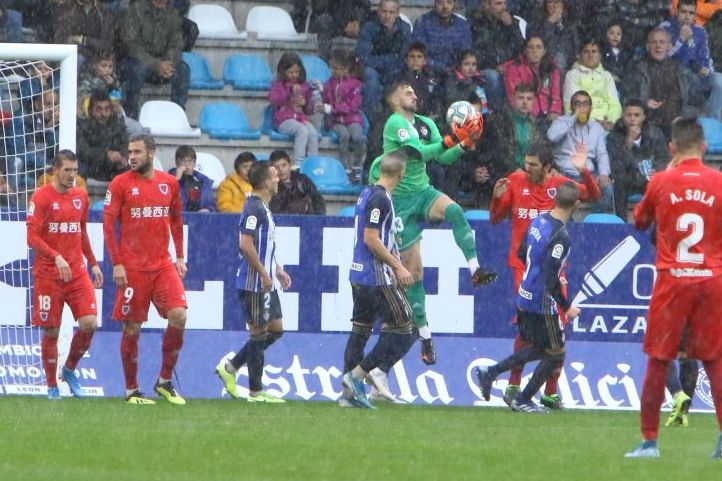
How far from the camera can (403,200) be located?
14000mm

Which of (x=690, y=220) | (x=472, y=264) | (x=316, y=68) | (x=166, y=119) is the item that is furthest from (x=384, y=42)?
(x=690, y=220)

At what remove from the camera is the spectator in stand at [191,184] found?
54.2ft

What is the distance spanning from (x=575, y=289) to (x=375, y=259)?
3.70 meters

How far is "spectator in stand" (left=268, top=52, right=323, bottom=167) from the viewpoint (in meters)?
18.5

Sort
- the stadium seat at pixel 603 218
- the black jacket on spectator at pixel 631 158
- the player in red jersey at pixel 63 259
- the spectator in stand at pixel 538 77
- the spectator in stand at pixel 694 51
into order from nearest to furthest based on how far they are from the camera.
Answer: the player in red jersey at pixel 63 259
the stadium seat at pixel 603 218
the black jacket on spectator at pixel 631 158
the spectator in stand at pixel 538 77
the spectator in stand at pixel 694 51

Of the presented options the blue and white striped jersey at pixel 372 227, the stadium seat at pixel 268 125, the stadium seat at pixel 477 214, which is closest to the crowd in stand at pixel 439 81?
the stadium seat at pixel 268 125

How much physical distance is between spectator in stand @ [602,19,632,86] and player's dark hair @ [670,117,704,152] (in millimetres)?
11179

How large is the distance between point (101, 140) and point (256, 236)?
4039 mm

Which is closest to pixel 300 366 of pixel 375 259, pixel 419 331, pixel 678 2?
pixel 419 331

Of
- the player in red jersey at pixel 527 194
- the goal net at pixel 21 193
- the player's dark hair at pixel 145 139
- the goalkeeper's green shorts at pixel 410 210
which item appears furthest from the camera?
the goal net at pixel 21 193

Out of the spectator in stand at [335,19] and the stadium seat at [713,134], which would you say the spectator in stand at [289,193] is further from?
the stadium seat at [713,134]

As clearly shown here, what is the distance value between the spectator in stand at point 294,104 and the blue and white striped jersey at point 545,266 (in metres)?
5.96

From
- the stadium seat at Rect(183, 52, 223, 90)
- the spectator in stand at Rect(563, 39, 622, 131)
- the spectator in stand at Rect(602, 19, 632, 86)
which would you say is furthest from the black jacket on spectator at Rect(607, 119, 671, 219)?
the stadium seat at Rect(183, 52, 223, 90)

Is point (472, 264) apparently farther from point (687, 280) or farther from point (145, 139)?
point (687, 280)
